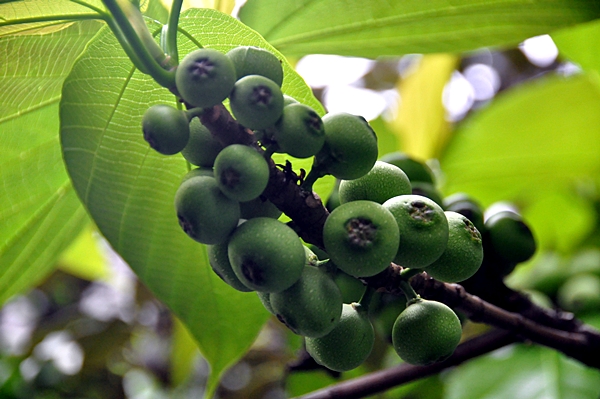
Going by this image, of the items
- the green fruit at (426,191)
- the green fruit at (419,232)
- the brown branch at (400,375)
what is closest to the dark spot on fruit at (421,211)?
the green fruit at (419,232)

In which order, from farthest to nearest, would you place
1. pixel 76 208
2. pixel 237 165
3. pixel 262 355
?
pixel 262 355, pixel 76 208, pixel 237 165

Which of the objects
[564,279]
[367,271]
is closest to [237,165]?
[367,271]

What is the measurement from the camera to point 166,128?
536 mm

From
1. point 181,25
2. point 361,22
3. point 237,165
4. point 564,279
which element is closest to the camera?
point 237,165

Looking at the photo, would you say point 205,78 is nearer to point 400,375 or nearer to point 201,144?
point 201,144

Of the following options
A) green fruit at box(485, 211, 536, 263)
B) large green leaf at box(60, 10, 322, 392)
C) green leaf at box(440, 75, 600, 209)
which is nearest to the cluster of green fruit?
large green leaf at box(60, 10, 322, 392)

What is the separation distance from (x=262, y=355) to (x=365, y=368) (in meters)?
0.70

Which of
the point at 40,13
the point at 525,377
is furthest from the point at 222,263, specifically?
the point at 525,377

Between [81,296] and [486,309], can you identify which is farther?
[81,296]

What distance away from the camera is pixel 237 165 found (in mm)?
529

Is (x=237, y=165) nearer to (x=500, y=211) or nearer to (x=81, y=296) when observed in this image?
(x=500, y=211)

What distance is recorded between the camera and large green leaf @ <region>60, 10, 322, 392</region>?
0.73m

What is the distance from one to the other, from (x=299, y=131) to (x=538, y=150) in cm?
138

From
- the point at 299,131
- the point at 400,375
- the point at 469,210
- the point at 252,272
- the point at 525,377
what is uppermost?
the point at 299,131
